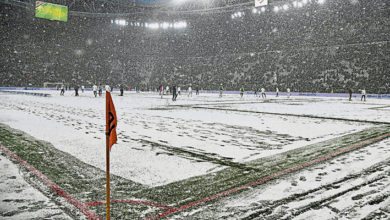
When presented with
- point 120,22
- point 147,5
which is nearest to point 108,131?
point 147,5

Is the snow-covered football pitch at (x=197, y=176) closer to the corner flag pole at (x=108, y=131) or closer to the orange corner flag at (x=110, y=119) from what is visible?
the corner flag pole at (x=108, y=131)

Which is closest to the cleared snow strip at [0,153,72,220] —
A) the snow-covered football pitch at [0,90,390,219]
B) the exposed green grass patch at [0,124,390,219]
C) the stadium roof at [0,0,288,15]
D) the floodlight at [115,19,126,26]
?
the snow-covered football pitch at [0,90,390,219]

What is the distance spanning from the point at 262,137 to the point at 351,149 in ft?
6.95

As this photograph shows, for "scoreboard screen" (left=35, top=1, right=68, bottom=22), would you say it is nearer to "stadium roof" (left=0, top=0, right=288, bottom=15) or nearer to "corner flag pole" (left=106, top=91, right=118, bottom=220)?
"stadium roof" (left=0, top=0, right=288, bottom=15)

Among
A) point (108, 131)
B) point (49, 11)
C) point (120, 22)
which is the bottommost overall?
point (108, 131)

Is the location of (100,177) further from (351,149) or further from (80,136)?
(351,149)

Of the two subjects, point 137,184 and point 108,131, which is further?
point 137,184

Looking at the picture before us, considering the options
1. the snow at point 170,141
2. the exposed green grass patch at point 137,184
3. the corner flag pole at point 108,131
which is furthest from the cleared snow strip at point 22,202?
the snow at point 170,141

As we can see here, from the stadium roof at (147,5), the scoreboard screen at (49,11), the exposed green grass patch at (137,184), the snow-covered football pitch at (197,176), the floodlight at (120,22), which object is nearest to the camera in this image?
the snow-covered football pitch at (197,176)

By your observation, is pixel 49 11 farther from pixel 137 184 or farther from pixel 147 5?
pixel 137 184

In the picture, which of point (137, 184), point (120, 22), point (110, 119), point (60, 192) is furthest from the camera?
point (120, 22)

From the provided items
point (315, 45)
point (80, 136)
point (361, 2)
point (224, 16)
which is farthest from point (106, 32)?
point (80, 136)

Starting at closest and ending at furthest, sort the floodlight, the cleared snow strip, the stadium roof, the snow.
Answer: the cleared snow strip → the snow → the stadium roof → the floodlight

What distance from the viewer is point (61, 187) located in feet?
12.1
